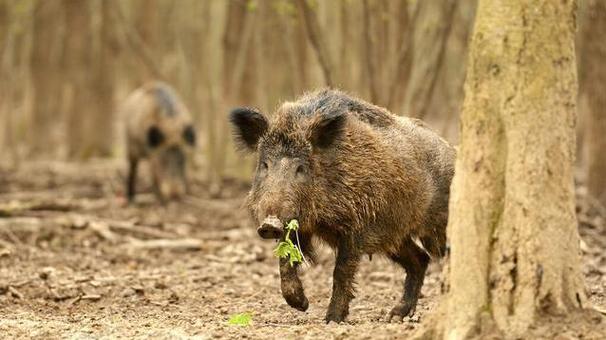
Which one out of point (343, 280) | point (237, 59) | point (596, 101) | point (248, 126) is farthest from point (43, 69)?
point (343, 280)

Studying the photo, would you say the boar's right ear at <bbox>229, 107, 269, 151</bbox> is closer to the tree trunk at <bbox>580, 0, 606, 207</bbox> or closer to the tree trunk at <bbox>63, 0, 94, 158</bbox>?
the tree trunk at <bbox>580, 0, 606, 207</bbox>

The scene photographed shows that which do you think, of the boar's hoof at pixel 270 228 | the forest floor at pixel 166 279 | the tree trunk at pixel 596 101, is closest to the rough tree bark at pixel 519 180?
the forest floor at pixel 166 279

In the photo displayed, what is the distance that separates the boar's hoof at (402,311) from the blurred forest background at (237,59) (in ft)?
11.4

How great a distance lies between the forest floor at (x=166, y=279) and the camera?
7.19 m

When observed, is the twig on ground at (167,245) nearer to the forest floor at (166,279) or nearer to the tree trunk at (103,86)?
the forest floor at (166,279)

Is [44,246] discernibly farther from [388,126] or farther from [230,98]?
[230,98]

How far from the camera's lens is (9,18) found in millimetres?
25953

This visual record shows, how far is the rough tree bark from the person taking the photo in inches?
218

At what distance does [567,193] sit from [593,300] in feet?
8.34

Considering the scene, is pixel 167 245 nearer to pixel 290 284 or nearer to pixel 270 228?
pixel 290 284

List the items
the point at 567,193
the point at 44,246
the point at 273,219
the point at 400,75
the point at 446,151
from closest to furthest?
the point at 567,193 → the point at 273,219 → the point at 446,151 → the point at 44,246 → the point at 400,75

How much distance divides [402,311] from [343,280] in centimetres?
74

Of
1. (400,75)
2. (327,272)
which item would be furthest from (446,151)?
(400,75)

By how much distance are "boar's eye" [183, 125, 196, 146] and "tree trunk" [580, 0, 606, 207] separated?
6.58 m
